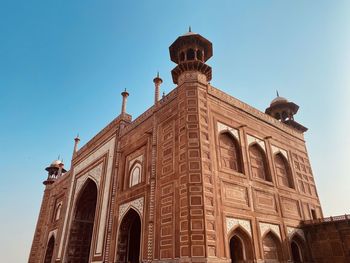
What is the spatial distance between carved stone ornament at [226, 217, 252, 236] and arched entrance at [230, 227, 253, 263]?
0.16 meters

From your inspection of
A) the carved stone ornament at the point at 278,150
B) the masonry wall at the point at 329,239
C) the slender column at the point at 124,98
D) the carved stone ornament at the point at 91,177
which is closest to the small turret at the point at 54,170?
the carved stone ornament at the point at 91,177

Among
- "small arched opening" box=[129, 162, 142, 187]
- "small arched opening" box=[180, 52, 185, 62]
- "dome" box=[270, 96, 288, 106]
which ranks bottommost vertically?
"small arched opening" box=[129, 162, 142, 187]

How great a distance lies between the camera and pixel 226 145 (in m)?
11.5

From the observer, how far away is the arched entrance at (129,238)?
1176 cm

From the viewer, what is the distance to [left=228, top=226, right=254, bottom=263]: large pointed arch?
9545mm

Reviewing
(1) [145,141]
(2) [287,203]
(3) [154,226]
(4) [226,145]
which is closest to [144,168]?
(1) [145,141]

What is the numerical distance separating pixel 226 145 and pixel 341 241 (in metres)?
5.75

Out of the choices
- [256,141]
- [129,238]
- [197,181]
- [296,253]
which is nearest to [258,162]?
[256,141]

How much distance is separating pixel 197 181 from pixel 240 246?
2.86m

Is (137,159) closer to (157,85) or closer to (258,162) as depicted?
(157,85)

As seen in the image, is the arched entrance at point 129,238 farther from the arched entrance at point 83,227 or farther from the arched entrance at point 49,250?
the arched entrance at point 49,250

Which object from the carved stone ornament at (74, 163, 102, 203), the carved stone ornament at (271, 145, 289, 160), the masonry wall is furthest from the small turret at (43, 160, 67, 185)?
the masonry wall

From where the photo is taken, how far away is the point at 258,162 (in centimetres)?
A: 1253

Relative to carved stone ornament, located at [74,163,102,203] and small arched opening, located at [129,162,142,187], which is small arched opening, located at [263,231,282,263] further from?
carved stone ornament, located at [74,163,102,203]
